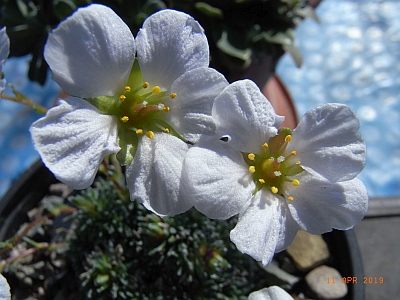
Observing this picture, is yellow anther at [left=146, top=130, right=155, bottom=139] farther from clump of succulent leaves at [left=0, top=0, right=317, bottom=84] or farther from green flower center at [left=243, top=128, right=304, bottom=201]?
clump of succulent leaves at [left=0, top=0, right=317, bottom=84]

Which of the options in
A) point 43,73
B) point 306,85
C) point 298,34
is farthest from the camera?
point 298,34

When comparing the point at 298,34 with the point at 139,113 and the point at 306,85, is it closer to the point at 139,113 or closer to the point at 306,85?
the point at 306,85

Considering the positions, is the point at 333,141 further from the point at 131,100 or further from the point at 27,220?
the point at 27,220

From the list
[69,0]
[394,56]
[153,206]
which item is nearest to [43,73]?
[69,0]

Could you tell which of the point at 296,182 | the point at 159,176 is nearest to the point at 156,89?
the point at 159,176

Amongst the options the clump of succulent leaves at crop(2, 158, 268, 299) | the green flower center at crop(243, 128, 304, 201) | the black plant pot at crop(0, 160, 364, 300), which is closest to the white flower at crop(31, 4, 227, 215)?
the green flower center at crop(243, 128, 304, 201)
